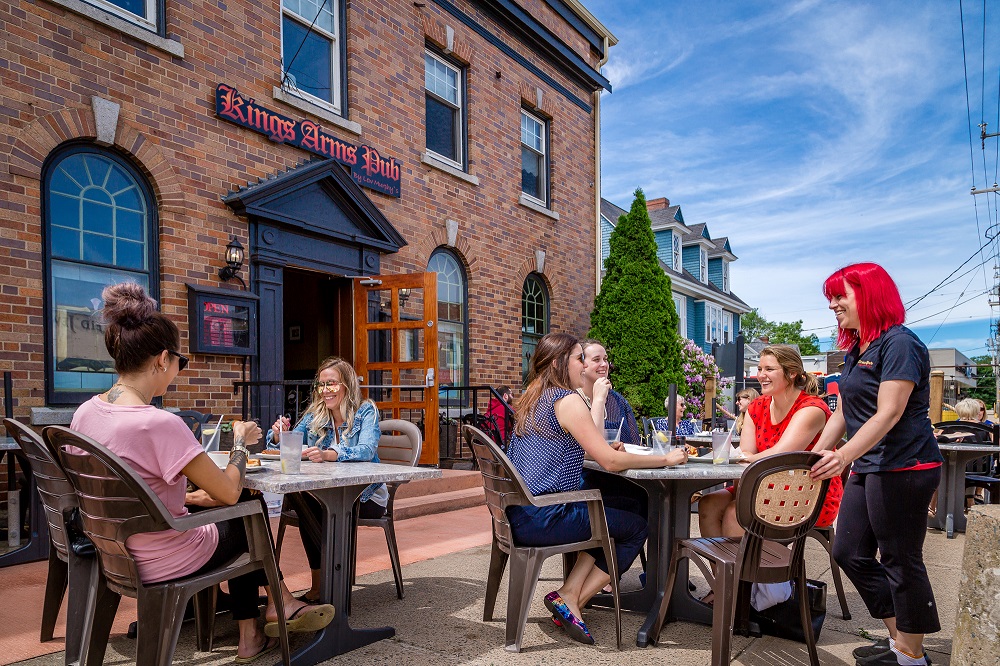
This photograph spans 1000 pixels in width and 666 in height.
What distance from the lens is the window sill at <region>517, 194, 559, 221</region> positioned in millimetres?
10164

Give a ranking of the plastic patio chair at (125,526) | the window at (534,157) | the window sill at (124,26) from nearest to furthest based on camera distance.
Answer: the plastic patio chair at (125,526)
the window sill at (124,26)
the window at (534,157)

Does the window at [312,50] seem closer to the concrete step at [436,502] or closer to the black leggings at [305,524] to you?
the concrete step at [436,502]

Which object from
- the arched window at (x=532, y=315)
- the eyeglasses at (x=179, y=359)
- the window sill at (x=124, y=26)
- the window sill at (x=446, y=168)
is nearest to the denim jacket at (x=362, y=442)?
the eyeglasses at (x=179, y=359)

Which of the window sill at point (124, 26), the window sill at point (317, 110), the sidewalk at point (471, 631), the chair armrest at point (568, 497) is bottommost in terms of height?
the sidewalk at point (471, 631)

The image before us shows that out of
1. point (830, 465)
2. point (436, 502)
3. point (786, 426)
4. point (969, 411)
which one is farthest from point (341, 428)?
point (969, 411)

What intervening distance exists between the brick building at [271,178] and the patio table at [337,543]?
3.16 metres

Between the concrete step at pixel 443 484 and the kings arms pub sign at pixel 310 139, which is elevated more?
the kings arms pub sign at pixel 310 139

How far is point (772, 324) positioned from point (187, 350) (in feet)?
196

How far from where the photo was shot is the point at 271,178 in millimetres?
6695

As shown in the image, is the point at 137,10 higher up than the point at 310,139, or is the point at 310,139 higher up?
the point at 137,10

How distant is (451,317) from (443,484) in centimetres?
263

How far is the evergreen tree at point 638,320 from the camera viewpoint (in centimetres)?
1107

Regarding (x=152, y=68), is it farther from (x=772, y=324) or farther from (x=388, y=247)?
(x=772, y=324)

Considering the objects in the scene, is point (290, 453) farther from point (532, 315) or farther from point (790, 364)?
point (532, 315)
